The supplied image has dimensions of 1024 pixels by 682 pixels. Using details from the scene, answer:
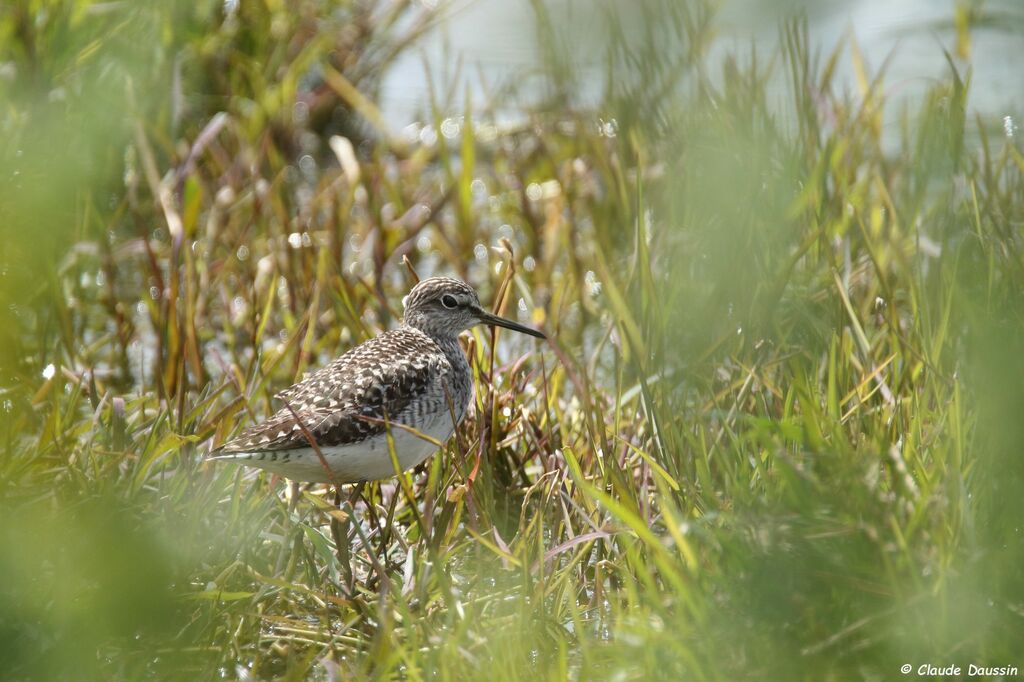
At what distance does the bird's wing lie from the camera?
3699 millimetres

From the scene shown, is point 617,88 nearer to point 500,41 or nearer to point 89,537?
point 89,537

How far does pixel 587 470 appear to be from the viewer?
13.0 ft

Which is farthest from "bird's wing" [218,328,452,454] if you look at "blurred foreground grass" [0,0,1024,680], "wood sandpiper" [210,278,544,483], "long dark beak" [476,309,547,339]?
"long dark beak" [476,309,547,339]

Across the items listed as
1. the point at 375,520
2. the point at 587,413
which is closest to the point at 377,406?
the point at 375,520

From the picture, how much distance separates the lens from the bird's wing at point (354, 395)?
3699mm

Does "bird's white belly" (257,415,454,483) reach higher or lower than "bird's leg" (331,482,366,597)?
higher

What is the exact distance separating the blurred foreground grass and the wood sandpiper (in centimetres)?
13

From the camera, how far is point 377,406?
4.02m

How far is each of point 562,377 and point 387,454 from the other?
117 centimetres

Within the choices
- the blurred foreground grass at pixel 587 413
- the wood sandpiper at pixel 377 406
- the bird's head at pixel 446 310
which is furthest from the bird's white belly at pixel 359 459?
the bird's head at pixel 446 310

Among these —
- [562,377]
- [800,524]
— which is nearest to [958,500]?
[800,524]

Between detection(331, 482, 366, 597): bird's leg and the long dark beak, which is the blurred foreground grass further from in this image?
the long dark beak

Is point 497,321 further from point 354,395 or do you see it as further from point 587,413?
point 587,413

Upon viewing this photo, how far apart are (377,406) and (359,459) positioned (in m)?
0.26
